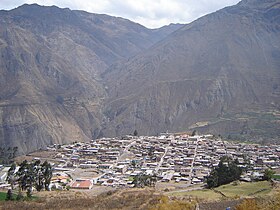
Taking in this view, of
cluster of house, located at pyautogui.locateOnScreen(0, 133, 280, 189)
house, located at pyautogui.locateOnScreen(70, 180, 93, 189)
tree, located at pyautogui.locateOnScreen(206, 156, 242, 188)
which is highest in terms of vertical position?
tree, located at pyautogui.locateOnScreen(206, 156, 242, 188)

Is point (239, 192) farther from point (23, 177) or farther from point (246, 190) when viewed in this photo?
point (23, 177)

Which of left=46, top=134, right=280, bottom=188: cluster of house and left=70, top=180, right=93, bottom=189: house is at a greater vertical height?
left=70, top=180, right=93, bottom=189: house

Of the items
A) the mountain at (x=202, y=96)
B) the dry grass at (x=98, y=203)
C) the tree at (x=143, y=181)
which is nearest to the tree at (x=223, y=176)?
the tree at (x=143, y=181)

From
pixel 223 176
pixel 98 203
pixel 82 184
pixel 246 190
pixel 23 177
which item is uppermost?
pixel 246 190

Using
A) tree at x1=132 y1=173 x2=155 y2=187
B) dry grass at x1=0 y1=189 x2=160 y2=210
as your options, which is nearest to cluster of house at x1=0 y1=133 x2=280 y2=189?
tree at x1=132 y1=173 x2=155 y2=187

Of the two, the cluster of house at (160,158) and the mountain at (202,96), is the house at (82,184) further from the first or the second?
the mountain at (202,96)

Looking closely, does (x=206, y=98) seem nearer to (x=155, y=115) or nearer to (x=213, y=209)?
(x=155, y=115)

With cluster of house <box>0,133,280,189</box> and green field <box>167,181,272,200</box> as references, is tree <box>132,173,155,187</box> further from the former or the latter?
green field <box>167,181,272,200</box>

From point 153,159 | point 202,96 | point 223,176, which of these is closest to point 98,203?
point 223,176

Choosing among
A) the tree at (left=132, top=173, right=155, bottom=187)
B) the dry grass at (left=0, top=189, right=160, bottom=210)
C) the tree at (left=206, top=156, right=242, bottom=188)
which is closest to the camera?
the dry grass at (left=0, top=189, right=160, bottom=210)

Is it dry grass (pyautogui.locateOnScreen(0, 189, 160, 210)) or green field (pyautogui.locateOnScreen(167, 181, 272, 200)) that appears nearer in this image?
dry grass (pyautogui.locateOnScreen(0, 189, 160, 210))
